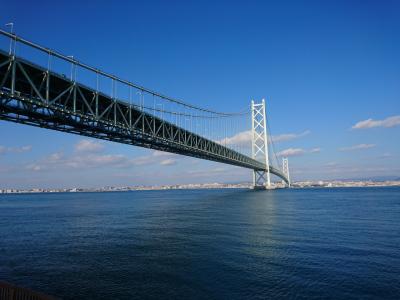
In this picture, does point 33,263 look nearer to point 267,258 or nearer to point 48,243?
point 48,243

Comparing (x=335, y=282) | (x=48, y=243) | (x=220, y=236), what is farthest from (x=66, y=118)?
(x=335, y=282)

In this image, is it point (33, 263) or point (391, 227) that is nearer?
point (33, 263)

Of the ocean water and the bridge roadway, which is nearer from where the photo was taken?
the ocean water

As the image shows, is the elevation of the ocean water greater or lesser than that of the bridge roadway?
lesser

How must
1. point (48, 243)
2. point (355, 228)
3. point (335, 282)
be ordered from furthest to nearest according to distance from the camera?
point (355, 228) < point (48, 243) < point (335, 282)

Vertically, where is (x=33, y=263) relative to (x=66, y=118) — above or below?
below

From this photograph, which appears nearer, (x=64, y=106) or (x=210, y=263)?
(x=210, y=263)

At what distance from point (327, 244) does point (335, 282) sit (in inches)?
377

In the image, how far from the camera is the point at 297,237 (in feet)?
92.1

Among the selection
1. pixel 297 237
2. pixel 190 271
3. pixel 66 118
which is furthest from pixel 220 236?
pixel 66 118

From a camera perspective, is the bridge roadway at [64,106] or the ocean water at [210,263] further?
the bridge roadway at [64,106]

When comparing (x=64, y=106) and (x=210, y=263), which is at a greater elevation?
(x=64, y=106)

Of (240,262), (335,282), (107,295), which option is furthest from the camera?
(240,262)

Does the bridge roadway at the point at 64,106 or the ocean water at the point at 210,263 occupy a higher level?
the bridge roadway at the point at 64,106
